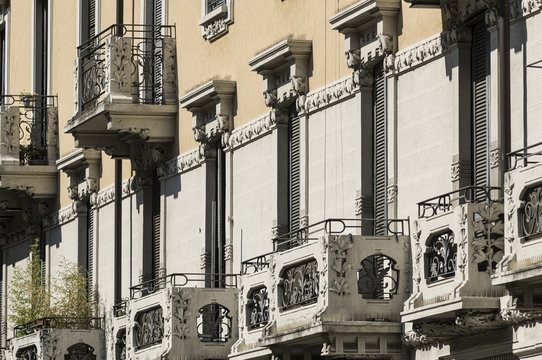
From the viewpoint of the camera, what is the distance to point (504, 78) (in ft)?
78.2

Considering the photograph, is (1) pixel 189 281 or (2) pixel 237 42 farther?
(1) pixel 189 281

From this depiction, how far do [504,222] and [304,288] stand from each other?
4.71 metres

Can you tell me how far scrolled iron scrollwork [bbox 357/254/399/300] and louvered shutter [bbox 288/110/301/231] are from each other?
14.2ft

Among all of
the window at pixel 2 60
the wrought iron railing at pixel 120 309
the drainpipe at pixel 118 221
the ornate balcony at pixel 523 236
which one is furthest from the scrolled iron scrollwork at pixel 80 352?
the ornate balcony at pixel 523 236

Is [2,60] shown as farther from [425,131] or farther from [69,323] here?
[425,131]

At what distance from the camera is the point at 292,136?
100 ft

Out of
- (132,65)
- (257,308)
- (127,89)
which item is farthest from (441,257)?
(132,65)

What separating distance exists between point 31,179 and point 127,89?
7455 mm

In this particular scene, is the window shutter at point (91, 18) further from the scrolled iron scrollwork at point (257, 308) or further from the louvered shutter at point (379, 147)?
the louvered shutter at point (379, 147)

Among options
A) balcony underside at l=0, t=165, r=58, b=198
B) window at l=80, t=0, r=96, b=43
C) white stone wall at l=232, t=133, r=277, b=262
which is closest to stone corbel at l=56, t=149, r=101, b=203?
balcony underside at l=0, t=165, r=58, b=198

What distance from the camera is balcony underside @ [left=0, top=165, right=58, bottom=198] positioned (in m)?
41.8

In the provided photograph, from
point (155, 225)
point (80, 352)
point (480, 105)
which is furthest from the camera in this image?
point (80, 352)

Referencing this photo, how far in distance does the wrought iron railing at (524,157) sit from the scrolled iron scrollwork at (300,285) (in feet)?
11.1

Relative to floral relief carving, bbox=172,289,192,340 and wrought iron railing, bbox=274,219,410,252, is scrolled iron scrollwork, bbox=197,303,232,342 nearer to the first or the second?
floral relief carving, bbox=172,289,192,340
